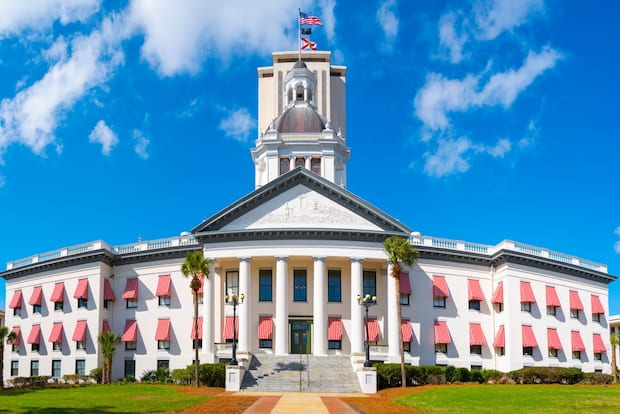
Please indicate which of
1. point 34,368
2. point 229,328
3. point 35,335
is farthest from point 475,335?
point 34,368

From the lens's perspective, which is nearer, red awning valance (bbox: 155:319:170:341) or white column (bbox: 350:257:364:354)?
white column (bbox: 350:257:364:354)

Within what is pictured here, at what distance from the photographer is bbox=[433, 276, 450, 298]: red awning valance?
58688mm

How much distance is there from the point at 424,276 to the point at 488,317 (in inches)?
259

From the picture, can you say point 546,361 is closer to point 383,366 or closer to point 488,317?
point 488,317

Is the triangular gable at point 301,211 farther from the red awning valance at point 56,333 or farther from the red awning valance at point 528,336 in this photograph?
the red awning valance at point 56,333

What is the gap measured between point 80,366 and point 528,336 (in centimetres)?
3647

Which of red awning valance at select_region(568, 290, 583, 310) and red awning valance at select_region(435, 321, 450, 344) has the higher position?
red awning valance at select_region(568, 290, 583, 310)

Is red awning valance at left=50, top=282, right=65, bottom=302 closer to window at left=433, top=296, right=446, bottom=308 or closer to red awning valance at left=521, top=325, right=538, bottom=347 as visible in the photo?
window at left=433, top=296, right=446, bottom=308

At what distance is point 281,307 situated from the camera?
5228 centimetres

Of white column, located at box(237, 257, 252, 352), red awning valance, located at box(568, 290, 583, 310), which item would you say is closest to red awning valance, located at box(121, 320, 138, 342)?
white column, located at box(237, 257, 252, 352)

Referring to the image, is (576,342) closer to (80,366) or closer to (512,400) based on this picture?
(512,400)

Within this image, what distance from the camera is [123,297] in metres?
60.3

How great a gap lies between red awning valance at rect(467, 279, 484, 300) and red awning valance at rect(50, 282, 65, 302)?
3417 cm

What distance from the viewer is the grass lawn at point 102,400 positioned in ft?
102
